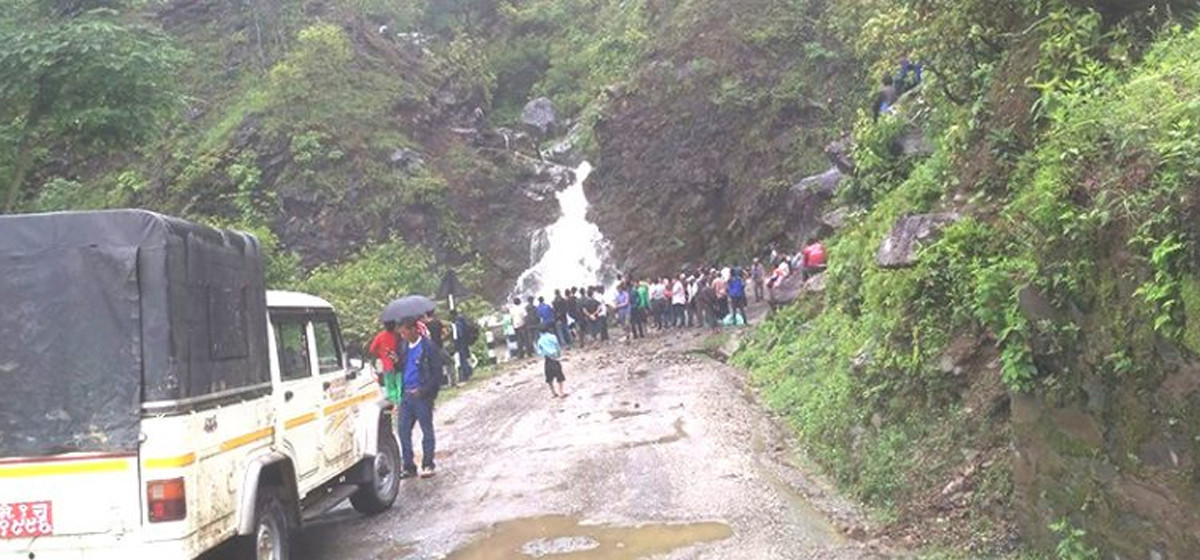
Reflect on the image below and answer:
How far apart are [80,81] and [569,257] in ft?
76.9

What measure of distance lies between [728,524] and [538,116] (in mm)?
43541

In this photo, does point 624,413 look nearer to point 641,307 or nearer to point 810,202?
point 641,307

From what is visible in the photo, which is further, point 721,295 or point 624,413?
point 721,295

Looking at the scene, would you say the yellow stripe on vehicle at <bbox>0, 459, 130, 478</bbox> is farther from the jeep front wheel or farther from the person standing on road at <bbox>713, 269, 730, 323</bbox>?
the person standing on road at <bbox>713, 269, 730, 323</bbox>

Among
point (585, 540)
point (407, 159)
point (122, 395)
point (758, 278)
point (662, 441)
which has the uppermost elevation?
point (407, 159)

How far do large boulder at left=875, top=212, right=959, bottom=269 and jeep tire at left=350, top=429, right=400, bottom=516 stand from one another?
523 centimetres

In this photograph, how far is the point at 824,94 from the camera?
3209cm

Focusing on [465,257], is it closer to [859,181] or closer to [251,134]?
[251,134]

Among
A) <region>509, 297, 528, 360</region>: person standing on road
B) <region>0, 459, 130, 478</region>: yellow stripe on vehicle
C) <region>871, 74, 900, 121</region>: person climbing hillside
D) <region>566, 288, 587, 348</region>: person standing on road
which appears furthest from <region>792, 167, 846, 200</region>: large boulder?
<region>0, 459, 130, 478</region>: yellow stripe on vehicle

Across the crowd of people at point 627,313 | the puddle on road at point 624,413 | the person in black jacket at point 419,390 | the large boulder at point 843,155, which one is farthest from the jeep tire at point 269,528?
the large boulder at point 843,155

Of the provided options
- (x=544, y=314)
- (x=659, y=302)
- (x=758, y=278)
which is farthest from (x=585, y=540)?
(x=758, y=278)

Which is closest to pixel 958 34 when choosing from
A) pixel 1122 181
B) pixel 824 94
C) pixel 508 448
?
pixel 1122 181

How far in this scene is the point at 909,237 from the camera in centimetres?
882

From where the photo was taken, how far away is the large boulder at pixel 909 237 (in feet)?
28.1
